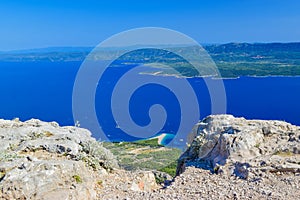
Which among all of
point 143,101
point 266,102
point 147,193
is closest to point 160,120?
point 143,101

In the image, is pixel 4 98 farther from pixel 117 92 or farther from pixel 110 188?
pixel 110 188

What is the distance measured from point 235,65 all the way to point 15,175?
164974 millimetres

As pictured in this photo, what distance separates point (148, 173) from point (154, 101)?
89.0 m

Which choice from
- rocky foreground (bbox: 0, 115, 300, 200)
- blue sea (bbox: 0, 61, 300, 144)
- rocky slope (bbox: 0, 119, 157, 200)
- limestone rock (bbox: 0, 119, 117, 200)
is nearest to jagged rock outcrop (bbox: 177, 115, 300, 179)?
rocky foreground (bbox: 0, 115, 300, 200)

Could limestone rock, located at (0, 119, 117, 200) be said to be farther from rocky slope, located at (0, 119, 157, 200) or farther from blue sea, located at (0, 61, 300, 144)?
blue sea, located at (0, 61, 300, 144)

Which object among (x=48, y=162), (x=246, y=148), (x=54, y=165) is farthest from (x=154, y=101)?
(x=54, y=165)

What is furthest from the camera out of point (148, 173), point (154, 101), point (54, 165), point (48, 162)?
point (154, 101)

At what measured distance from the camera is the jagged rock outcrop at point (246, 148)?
793 cm

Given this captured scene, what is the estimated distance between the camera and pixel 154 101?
3848 inches

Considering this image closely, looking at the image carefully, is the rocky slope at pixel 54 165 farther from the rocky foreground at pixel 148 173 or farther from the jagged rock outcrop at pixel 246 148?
the jagged rock outcrop at pixel 246 148

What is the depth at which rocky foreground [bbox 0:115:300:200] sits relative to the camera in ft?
22.0

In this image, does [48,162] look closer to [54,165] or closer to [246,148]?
[54,165]

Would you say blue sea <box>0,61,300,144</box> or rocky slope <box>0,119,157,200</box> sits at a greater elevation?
rocky slope <box>0,119,157,200</box>

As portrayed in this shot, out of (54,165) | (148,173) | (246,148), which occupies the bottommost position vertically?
(148,173)
